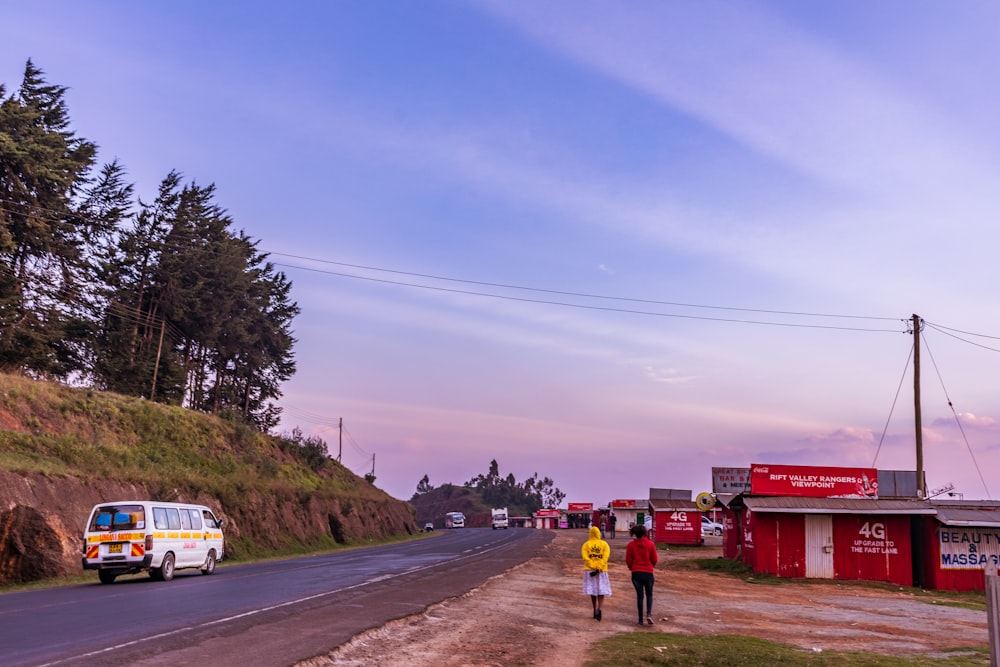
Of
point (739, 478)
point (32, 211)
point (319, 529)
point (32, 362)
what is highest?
point (32, 211)

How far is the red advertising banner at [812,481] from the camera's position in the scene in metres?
34.3

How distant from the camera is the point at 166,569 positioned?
79.6 feet

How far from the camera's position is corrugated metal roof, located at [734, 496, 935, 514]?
103 feet

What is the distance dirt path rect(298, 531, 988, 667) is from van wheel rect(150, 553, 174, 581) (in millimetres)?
9360

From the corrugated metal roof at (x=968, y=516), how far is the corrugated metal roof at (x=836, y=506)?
52 centimetres

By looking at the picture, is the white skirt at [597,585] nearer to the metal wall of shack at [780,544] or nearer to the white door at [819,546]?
the metal wall of shack at [780,544]

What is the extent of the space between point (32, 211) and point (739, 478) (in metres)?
51.1

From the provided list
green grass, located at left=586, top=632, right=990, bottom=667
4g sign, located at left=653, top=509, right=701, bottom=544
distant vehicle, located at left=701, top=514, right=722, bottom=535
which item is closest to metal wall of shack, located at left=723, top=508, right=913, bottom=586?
green grass, located at left=586, top=632, right=990, bottom=667

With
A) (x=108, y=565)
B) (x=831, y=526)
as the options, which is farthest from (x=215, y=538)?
(x=831, y=526)

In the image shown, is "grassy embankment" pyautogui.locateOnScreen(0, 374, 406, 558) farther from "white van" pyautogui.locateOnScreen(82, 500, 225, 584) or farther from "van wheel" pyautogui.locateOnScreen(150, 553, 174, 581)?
"van wheel" pyautogui.locateOnScreen(150, 553, 174, 581)

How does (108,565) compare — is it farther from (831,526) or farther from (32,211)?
(32,211)

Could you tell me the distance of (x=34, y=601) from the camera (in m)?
17.9

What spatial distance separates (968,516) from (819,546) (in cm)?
560

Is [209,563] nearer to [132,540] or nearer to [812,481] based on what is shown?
[132,540]
